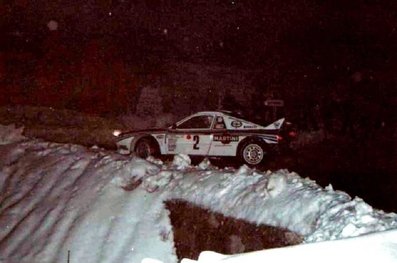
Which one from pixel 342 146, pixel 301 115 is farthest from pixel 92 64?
pixel 342 146

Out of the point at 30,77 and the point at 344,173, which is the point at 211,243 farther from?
the point at 30,77

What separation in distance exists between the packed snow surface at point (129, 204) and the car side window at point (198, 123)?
2.88 meters

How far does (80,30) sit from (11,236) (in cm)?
1907

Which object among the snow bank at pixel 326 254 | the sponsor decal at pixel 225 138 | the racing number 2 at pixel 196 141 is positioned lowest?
the racing number 2 at pixel 196 141

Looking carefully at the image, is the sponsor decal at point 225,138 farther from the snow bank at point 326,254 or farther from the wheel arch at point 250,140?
the snow bank at point 326,254

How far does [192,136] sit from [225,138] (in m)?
0.85

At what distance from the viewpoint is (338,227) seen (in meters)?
6.54

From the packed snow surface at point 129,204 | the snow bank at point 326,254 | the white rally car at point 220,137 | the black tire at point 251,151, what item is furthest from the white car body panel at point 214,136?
the snow bank at point 326,254

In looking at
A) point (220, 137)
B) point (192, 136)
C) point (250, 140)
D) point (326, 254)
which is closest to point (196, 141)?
point (192, 136)

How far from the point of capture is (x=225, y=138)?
14.8 metres

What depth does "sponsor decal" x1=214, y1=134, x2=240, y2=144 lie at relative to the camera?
48.6 feet

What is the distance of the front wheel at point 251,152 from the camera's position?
14820 mm

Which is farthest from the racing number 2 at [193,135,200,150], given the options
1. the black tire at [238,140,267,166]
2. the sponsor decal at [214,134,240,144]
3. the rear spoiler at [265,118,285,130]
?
the rear spoiler at [265,118,285,130]

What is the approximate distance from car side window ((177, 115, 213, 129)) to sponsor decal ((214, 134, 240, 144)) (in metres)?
0.37
